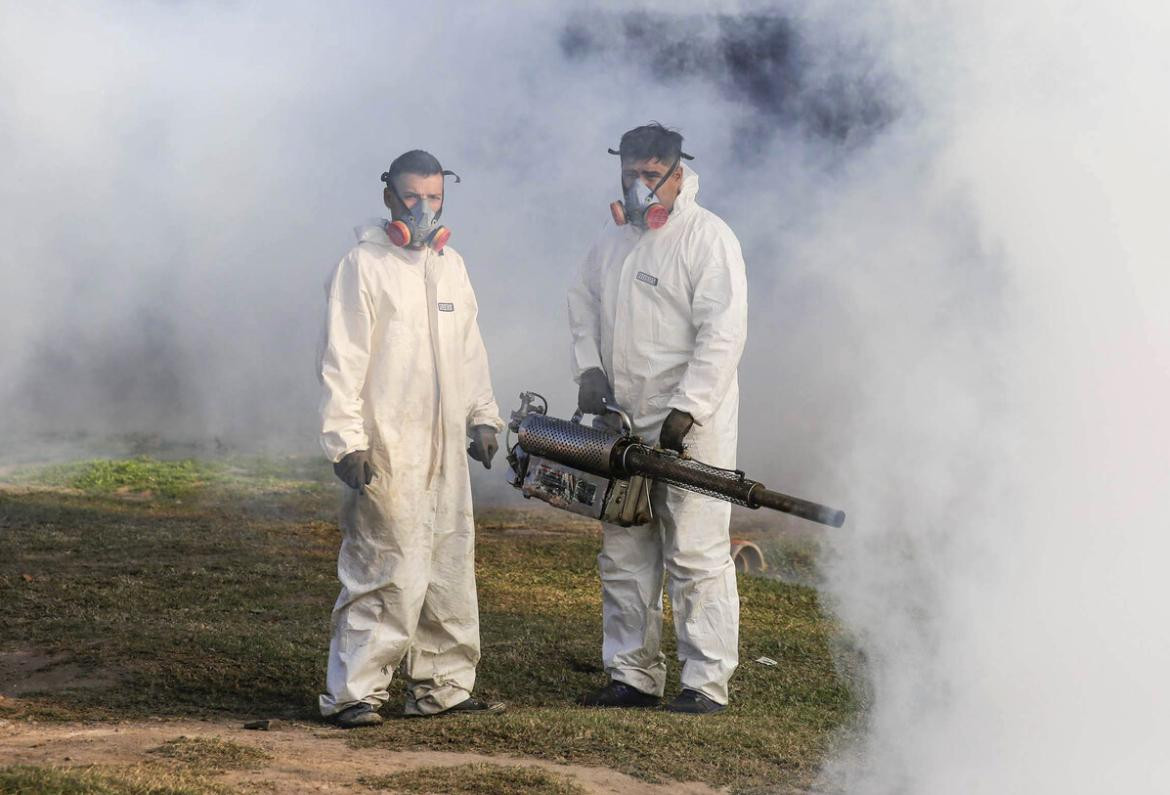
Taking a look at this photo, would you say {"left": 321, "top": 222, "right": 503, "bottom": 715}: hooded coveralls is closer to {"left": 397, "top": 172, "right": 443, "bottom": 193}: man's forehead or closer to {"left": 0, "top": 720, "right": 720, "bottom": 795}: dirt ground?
{"left": 397, "top": 172, "right": 443, "bottom": 193}: man's forehead

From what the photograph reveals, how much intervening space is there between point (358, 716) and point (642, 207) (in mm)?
2747

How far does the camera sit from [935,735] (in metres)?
4.75

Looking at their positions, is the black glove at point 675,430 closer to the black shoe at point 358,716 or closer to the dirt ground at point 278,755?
the dirt ground at point 278,755

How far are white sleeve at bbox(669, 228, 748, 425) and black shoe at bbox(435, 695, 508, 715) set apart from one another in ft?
5.47

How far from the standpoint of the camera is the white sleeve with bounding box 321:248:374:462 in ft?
20.0

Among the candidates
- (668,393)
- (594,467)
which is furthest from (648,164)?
(594,467)

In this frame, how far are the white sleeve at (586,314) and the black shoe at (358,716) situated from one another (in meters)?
1.95

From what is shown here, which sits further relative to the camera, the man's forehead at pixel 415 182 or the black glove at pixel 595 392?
the black glove at pixel 595 392

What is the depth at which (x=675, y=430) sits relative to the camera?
6.43 meters

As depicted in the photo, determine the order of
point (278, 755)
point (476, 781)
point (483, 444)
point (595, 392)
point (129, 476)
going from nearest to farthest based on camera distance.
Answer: point (476, 781) < point (278, 755) < point (483, 444) < point (595, 392) < point (129, 476)

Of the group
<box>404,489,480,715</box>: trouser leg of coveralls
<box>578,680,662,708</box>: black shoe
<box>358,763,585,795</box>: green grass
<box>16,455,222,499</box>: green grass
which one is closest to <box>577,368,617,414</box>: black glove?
<box>404,489,480,715</box>: trouser leg of coveralls

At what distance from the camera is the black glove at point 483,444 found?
6.63m

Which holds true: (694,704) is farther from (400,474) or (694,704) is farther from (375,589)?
(400,474)

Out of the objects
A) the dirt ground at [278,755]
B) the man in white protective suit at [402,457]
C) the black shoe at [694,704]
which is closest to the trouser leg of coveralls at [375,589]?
the man in white protective suit at [402,457]
